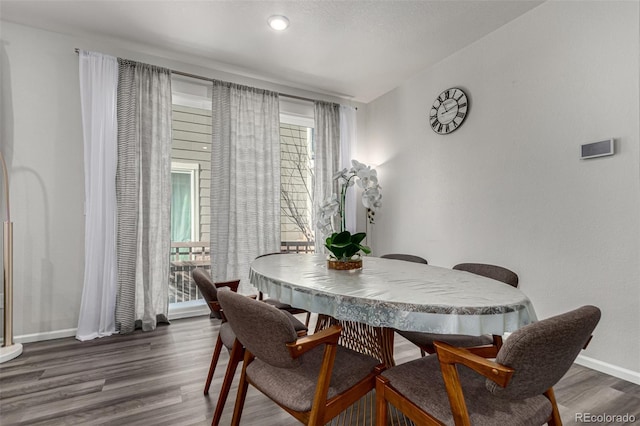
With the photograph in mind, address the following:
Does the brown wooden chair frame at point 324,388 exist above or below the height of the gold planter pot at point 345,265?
below

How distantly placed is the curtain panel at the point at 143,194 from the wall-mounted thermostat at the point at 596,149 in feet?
11.7

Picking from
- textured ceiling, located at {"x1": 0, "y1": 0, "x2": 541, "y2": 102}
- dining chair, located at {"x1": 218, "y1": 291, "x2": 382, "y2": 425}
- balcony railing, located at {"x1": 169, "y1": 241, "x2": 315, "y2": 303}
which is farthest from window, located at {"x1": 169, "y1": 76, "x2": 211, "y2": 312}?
dining chair, located at {"x1": 218, "y1": 291, "x2": 382, "y2": 425}

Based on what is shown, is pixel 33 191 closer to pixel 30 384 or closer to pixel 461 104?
pixel 30 384

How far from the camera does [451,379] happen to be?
1.01m

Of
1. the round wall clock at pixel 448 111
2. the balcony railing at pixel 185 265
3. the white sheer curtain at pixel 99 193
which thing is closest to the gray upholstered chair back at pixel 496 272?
the round wall clock at pixel 448 111

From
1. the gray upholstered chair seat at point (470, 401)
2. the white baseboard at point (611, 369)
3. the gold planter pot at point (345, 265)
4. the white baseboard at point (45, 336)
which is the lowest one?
the white baseboard at point (611, 369)

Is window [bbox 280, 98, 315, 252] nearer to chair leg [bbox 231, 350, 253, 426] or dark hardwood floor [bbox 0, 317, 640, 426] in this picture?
dark hardwood floor [bbox 0, 317, 640, 426]

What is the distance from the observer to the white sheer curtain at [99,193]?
114 inches

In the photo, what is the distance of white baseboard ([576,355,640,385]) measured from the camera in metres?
2.07

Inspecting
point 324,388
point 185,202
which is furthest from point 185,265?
point 324,388

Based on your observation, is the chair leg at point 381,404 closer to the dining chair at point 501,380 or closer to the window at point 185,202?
the dining chair at point 501,380

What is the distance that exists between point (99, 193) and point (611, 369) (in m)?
4.24

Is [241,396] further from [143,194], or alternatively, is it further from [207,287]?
[143,194]

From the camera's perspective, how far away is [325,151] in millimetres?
4227
